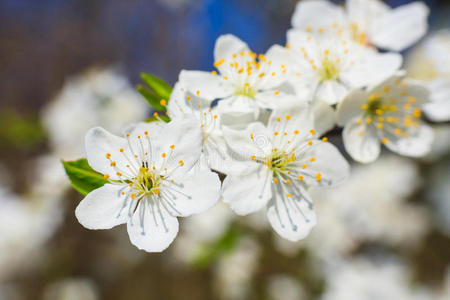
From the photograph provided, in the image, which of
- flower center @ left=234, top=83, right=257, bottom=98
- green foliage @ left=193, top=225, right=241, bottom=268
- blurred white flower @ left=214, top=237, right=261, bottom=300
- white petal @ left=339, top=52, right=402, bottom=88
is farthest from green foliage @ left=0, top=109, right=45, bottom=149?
white petal @ left=339, top=52, right=402, bottom=88

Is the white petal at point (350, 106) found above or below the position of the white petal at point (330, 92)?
below

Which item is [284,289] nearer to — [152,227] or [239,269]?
[239,269]

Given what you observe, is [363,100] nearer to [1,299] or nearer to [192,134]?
[192,134]

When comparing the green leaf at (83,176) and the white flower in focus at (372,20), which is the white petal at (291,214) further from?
the white flower in focus at (372,20)

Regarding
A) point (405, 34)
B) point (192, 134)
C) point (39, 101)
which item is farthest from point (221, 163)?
point (39, 101)

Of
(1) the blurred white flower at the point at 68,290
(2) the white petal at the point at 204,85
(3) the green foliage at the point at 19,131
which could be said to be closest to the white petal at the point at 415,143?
(2) the white petal at the point at 204,85

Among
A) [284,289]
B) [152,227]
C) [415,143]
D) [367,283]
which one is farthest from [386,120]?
[284,289]

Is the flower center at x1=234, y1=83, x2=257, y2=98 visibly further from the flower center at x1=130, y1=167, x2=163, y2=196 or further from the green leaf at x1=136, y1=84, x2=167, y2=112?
the flower center at x1=130, y1=167, x2=163, y2=196
